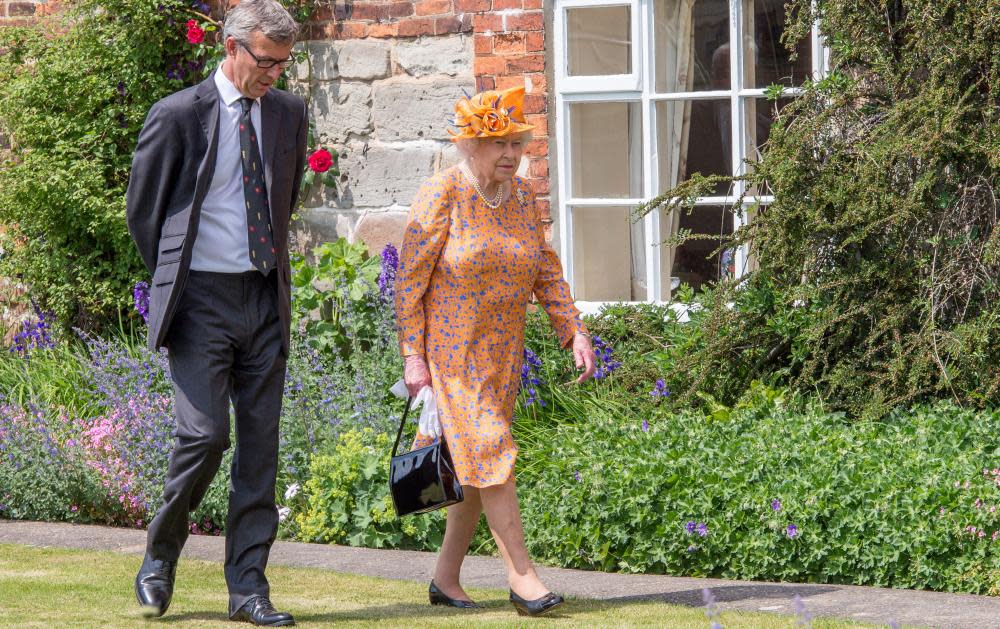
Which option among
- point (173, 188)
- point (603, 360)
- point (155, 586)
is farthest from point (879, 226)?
point (155, 586)

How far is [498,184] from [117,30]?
4.46 metres

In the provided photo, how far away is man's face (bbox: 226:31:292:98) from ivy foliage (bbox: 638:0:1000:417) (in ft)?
8.17

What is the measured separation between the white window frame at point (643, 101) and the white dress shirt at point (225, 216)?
2952 millimetres

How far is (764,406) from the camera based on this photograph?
5930 mm

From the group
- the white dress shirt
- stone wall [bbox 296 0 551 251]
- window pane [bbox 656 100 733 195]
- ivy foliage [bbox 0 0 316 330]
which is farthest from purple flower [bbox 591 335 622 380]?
ivy foliage [bbox 0 0 316 330]

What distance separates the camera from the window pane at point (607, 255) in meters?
7.16

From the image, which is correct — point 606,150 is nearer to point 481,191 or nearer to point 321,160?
point 321,160

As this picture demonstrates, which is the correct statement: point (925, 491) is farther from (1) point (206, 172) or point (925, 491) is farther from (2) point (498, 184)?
(1) point (206, 172)

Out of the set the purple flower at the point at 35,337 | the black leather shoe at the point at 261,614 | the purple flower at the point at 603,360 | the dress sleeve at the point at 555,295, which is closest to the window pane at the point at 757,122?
the purple flower at the point at 603,360

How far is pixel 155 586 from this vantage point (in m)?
4.23

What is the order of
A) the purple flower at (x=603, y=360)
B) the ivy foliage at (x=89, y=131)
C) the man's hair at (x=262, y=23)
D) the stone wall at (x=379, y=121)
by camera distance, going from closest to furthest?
the man's hair at (x=262, y=23) < the purple flower at (x=603, y=360) < the stone wall at (x=379, y=121) < the ivy foliage at (x=89, y=131)

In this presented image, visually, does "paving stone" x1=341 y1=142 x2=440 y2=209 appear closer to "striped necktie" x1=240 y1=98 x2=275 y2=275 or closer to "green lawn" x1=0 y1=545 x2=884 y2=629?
"green lawn" x1=0 y1=545 x2=884 y2=629

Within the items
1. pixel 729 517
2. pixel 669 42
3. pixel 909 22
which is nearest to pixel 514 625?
pixel 729 517

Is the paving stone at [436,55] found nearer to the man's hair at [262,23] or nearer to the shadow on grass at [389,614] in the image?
the man's hair at [262,23]
